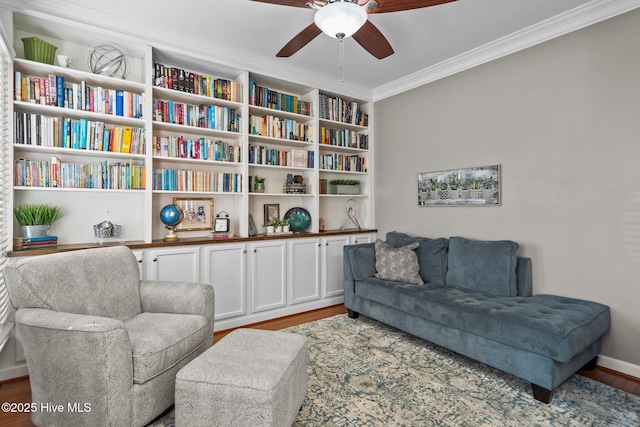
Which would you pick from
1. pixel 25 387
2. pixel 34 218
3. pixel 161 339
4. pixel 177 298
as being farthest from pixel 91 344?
pixel 34 218

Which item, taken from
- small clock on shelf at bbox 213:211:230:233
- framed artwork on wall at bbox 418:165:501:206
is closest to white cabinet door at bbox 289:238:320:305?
small clock on shelf at bbox 213:211:230:233

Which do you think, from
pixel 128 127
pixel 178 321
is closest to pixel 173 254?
pixel 178 321

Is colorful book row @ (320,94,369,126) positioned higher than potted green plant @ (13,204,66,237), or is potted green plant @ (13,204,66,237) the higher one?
colorful book row @ (320,94,369,126)

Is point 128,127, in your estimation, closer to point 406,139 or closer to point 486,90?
point 406,139

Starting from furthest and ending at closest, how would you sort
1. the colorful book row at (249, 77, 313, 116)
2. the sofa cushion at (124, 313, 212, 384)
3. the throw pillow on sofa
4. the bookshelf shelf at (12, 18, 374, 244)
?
the colorful book row at (249, 77, 313, 116) → the throw pillow on sofa → the bookshelf shelf at (12, 18, 374, 244) → the sofa cushion at (124, 313, 212, 384)

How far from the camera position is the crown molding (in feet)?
7.99

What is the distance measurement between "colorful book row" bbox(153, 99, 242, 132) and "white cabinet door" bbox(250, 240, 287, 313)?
1.26 metres

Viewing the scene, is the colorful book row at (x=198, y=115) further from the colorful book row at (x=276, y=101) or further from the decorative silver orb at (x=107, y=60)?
the decorative silver orb at (x=107, y=60)

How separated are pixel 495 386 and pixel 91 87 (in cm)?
380

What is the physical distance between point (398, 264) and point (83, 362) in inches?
101

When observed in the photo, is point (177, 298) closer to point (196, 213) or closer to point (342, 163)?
point (196, 213)

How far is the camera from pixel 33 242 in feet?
7.86

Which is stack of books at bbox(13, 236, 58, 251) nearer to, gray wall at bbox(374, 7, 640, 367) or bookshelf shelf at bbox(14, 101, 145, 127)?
bookshelf shelf at bbox(14, 101, 145, 127)

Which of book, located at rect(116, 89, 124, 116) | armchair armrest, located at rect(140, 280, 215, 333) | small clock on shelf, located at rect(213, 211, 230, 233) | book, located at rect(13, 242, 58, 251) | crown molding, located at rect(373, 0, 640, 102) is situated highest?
crown molding, located at rect(373, 0, 640, 102)
